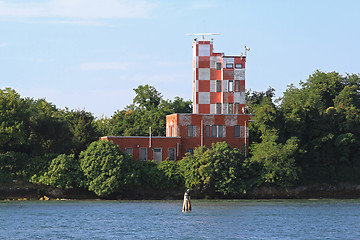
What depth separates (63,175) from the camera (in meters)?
74.8

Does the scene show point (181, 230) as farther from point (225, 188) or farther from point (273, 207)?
point (225, 188)

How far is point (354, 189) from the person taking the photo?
81812 millimetres

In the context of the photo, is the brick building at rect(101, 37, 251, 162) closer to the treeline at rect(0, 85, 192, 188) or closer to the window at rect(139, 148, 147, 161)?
the window at rect(139, 148, 147, 161)

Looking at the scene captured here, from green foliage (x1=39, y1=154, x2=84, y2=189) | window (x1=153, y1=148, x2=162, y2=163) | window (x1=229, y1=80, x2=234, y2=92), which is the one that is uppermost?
window (x1=229, y1=80, x2=234, y2=92)

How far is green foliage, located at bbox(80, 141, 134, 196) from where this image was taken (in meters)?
74.2

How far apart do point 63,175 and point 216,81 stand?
21.9m

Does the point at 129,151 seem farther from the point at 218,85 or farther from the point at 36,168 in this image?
the point at 218,85

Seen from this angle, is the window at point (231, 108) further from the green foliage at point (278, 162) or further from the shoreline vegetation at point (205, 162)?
the green foliage at point (278, 162)

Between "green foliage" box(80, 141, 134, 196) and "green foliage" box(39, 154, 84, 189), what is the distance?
2.48 feet

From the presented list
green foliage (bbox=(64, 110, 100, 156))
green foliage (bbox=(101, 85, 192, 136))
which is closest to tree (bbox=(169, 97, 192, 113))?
green foliage (bbox=(101, 85, 192, 136))

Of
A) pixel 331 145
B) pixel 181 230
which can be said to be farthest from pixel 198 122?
pixel 181 230

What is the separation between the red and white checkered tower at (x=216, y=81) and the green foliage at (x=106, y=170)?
14052 mm

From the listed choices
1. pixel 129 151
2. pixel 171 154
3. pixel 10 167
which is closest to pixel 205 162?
pixel 171 154

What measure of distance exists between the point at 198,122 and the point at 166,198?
9295mm
